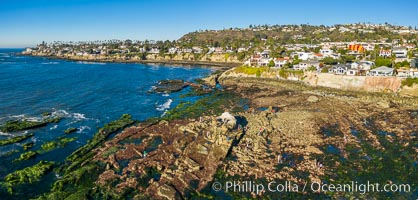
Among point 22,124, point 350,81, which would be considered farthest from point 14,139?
point 350,81

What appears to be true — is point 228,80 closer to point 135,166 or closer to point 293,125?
point 293,125

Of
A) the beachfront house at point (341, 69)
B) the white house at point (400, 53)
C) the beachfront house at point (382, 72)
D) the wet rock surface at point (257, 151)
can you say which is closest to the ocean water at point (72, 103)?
the wet rock surface at point (257, 151)

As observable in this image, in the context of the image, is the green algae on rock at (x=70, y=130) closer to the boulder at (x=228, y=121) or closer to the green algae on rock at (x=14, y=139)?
the green algae on rock at (x=14, y=139)

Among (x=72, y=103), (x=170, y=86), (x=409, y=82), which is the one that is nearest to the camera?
(x=72, y=103)

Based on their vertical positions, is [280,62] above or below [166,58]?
below

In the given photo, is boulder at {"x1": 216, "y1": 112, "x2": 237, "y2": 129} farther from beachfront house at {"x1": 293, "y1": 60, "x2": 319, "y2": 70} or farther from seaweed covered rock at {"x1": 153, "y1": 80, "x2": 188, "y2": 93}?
beachfront house at {"x1": 293, "y1": 60, "x2": 319, "y2": 70}

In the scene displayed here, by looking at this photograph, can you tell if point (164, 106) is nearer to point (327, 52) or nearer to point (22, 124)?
point (22, 124)

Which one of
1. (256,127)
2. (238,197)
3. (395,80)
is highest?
(395,80)

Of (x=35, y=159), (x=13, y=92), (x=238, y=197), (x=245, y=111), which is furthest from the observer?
(x=13, y=92)

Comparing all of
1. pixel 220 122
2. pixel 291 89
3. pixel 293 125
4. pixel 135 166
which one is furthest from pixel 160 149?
pixel 291 89

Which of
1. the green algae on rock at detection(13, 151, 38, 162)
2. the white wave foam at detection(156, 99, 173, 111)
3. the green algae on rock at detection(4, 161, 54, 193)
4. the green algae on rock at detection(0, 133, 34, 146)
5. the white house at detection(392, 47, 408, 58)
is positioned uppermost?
the white house at detection(392, 47, 408, 58)

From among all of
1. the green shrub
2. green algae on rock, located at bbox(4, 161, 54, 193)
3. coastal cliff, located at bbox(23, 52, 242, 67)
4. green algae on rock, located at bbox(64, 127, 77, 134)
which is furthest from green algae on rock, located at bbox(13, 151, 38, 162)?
coastal cliff, located at bbox(23, 52, 242, 67)
